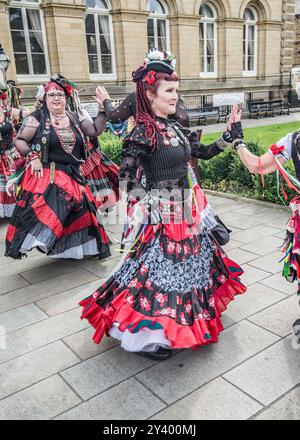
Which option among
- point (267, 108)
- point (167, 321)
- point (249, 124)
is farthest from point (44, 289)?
point (267, 108)

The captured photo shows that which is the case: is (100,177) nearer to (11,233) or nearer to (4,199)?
(11,233)

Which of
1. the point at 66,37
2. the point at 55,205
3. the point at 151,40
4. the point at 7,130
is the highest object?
the point at 151,40

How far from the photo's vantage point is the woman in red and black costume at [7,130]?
6623 millimetres

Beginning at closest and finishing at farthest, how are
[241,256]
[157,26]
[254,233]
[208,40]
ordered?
1. [241,256]
2. [254,233]
3. [157,26]
4. [208,40]

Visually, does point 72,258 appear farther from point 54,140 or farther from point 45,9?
point 45,9

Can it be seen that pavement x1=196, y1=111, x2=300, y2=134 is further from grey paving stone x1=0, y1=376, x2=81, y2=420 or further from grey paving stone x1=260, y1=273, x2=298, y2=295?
grey paving stone x1=0, y1=376, x2=81, y2=420

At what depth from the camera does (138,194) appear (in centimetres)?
339

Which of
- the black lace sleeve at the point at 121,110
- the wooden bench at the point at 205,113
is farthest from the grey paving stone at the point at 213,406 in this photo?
the wooden bench at the point at 205,113

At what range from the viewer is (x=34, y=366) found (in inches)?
119

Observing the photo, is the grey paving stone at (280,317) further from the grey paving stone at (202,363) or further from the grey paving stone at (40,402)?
the grey paving stone at (40,402)

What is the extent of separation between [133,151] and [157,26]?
1740 cm

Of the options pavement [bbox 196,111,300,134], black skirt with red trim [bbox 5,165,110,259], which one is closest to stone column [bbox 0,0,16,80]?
pavement [bbox 196,111,300,134]

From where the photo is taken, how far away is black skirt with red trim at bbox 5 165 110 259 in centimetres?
449

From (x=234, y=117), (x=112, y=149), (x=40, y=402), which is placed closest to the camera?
(x=40, y=402)
